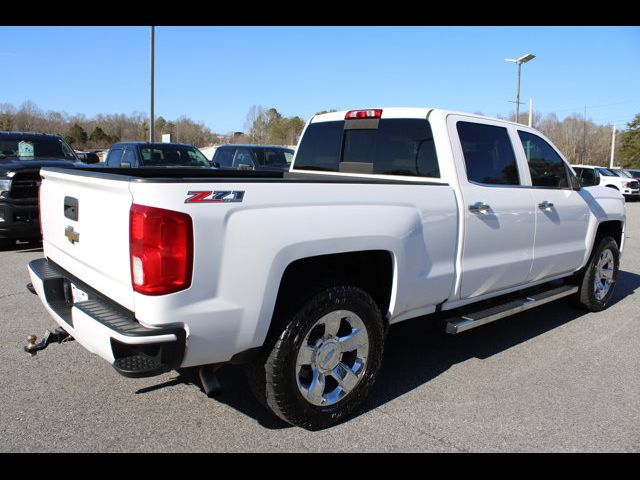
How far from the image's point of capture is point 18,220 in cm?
771

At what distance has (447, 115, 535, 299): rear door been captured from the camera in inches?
152

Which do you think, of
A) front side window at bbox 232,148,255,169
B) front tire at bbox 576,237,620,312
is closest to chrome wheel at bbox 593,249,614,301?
front tire at bbox 576,237,620,312

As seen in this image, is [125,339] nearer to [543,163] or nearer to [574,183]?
[543,163]

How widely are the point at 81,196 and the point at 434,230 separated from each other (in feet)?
7.20

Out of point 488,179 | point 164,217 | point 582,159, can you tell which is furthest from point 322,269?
point 582,159

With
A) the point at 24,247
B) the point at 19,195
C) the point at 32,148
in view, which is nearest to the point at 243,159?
the point at 32,148

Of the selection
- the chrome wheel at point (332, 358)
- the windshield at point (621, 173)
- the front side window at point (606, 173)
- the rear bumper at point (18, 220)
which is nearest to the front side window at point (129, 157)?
the rear bumper at point (18, 220)

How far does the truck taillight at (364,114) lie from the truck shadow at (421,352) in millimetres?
1994

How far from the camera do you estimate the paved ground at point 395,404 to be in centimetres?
296

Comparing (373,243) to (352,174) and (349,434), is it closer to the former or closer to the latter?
(349,434)

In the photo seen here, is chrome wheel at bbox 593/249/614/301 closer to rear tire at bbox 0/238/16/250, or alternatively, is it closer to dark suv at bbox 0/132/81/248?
dark suv at bbox 0/132/81/248

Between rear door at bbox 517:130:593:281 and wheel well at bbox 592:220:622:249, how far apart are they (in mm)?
571

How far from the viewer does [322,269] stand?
3.27 m

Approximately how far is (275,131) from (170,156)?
63.2 metres
